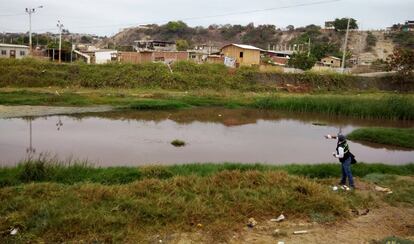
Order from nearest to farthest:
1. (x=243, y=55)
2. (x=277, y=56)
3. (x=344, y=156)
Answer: (x=344, y=156) < (x=243, y=55) < (x=277, y=56)

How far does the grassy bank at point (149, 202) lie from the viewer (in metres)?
6.55

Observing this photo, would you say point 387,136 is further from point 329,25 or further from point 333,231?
point 329,25

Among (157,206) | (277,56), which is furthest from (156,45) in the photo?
(157,206)

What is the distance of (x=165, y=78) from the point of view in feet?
110

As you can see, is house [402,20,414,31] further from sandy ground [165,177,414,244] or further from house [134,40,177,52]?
sandy ground [165,177,414,244]

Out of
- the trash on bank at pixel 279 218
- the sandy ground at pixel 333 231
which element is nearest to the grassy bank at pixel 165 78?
the trash on bank at pixel 279 218

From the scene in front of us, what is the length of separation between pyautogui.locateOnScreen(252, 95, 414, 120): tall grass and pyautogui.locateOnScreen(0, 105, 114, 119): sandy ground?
1052 cm

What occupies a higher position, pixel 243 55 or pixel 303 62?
pixel 243 55

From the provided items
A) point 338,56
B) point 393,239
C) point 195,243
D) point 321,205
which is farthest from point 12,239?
point 338,56

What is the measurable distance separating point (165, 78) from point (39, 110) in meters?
14.1

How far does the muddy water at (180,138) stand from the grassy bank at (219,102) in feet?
3.87

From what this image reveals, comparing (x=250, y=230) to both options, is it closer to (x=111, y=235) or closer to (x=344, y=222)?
(x=344, y=222)

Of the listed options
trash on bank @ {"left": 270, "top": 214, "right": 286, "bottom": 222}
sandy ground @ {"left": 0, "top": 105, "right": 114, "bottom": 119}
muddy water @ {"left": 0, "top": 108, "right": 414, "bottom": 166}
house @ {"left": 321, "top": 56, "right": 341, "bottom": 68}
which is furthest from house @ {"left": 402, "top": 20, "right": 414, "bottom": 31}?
trash on bank @ {"left": 270, "top": 214, "right": 286, "bottom": 222}

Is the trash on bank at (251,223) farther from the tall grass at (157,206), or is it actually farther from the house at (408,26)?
the house at (408,26)
